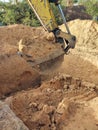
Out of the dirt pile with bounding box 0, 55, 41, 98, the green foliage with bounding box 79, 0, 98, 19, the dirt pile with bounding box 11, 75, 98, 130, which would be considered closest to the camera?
the dirt pile with bounding box 11, 75, 98, 130

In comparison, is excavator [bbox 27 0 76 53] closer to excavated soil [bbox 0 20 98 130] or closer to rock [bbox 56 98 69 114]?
excavated soil [bbox 0 20 98 130]

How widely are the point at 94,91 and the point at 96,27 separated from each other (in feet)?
13.5

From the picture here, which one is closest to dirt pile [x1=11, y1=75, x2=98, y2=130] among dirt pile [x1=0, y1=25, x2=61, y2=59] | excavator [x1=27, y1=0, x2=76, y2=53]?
excavator [x1=27, y1=0, x2=76, y2=53]

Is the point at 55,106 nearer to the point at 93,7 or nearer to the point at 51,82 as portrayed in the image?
the point at 51,82

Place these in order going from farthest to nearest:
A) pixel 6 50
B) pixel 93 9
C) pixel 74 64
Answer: pixel 93 9 → pixel 74 64 → pixel 6 50

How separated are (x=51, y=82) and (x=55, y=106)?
51.4 inches

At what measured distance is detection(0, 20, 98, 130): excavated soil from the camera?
5.71 meters

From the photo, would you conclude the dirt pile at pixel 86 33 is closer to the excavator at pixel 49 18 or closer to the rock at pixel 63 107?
the excavator at pixel 49 18

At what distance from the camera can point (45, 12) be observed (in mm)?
7238

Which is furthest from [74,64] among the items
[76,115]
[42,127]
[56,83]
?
[42,127]

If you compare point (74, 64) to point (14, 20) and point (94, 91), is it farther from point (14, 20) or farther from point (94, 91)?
point (14, 20)

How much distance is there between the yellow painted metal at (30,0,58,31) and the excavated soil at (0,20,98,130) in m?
1.00

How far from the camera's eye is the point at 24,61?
7941mm

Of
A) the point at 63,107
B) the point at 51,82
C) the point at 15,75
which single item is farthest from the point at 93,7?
the point at 63,107
